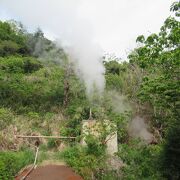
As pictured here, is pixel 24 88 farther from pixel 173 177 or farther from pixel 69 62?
pixel 173 177

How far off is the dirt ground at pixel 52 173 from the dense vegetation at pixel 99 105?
0.38 m

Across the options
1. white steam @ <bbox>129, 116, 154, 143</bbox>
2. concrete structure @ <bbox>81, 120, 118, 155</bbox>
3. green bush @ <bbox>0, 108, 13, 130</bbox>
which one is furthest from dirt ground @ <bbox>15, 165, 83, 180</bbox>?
white steam @ <bbox>129, 116, 154, 143</bbox>

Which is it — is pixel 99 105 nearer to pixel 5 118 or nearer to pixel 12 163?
pixel 5 118

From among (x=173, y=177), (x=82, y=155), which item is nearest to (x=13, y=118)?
(x=82, y=155)

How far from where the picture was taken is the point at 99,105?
69.3 feet

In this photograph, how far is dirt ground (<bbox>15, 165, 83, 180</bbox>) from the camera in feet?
44.7

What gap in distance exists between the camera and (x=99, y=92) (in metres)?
22.1

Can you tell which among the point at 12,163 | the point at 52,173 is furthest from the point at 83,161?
the point at 12,163

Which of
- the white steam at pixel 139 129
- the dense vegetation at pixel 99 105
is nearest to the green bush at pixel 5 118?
the dense vegetation at pixel 99 105

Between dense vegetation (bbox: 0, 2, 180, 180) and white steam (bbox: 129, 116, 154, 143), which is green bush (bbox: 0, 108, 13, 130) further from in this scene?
white steam (bbox: 129, 116, 154, 143)

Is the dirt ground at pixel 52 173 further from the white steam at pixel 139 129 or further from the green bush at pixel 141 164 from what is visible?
the white steam at pixel 139 129

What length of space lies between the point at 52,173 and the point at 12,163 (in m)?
1.71

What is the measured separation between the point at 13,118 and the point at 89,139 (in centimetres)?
692

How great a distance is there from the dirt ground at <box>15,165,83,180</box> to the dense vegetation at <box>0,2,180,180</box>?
1.25ft
